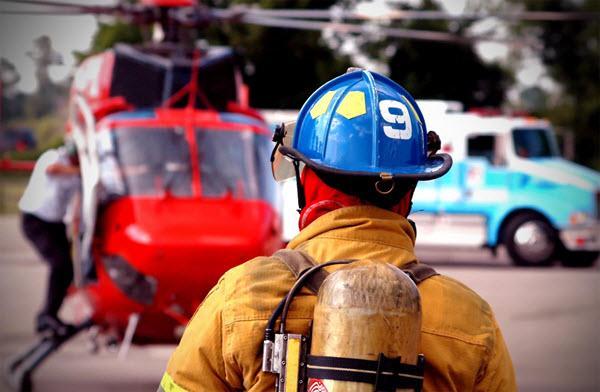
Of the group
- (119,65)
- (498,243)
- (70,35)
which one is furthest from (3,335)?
(498,243)

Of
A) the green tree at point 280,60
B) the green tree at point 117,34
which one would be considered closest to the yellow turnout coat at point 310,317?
the green tree at point 280,60

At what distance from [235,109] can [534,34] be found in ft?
115

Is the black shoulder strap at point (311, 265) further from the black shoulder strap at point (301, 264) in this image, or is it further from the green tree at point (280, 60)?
the green tree at point (280, 60)

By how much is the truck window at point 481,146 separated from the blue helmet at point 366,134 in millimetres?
Answer: 17399

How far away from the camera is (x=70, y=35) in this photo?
37.1 feet

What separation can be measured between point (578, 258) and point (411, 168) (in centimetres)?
1796

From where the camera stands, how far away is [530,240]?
1891 centimetres

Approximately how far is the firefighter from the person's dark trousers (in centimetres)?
670

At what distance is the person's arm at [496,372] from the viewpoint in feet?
6.75

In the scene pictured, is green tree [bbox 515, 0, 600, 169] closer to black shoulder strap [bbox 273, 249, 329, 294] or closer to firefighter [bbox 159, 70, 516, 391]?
firefighter [bbox 159, 70, 516, 391]

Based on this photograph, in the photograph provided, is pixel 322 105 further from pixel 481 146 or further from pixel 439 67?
pixel 439 67

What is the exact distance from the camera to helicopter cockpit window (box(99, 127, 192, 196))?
27.2ft

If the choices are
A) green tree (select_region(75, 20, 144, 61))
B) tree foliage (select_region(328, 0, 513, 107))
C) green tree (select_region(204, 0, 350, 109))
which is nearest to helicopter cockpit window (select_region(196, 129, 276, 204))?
tree foliage (select_region(328, 0, 513, 107))

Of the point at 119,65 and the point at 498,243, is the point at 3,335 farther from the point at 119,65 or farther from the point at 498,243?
the point at 498,243
